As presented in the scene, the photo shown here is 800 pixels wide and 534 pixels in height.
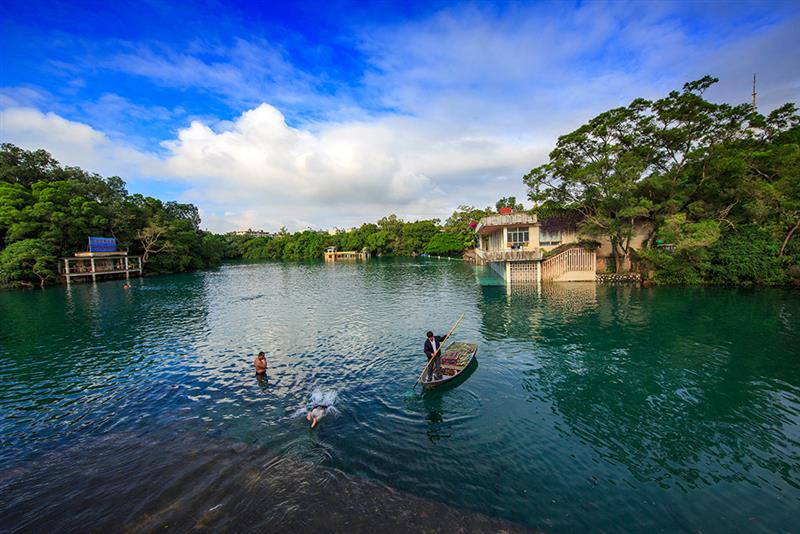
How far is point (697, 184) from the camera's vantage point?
3344 cm

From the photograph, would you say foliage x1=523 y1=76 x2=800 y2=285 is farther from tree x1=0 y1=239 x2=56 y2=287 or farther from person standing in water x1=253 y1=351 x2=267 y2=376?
tree x1=0 y1=239 x2=56 y2=287

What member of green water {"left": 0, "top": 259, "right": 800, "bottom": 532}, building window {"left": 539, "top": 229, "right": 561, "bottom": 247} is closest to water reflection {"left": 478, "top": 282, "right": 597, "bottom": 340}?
green water {"left": 0, "top": 259, "right": 800, "bottom": 532}

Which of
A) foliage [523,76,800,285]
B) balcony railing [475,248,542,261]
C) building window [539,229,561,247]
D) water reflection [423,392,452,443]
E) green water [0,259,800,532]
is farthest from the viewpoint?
building window [539,229,561,247]

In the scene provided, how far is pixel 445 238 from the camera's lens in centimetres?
9112

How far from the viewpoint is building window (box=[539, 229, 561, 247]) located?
42.0 m

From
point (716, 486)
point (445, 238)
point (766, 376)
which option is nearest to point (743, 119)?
point (766, 376)

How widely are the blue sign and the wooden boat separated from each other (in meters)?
60.7

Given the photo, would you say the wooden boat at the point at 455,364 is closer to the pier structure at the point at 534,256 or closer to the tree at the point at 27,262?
the pier structure at the point at 534,256

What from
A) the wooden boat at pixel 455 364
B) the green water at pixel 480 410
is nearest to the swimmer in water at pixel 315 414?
the green water at pixel 480 410

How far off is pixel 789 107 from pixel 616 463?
140 ft

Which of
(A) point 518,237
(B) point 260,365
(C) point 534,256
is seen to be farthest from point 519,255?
(B) point 260,365

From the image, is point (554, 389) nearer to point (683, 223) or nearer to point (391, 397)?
point (391, 397)

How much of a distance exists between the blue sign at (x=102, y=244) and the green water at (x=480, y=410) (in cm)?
3471

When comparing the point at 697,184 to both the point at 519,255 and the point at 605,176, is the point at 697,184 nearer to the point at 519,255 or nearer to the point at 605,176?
the point at 605,176
